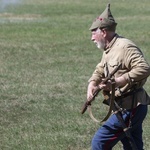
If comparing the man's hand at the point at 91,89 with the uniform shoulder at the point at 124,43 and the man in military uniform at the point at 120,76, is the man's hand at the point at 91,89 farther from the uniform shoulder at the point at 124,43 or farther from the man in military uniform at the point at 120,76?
the uniform shoulder at the point at 124,43

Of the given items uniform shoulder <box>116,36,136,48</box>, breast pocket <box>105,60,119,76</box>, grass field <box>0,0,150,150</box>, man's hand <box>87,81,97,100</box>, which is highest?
uniform shoulder <box>116,36,136,48</box>

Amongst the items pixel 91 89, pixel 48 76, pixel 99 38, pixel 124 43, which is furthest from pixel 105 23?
pixel 48 76

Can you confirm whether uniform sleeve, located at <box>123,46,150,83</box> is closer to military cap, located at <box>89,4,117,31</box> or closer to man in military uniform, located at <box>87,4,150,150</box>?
→ man in military uniform, located at <box>87,4,150,150</box>

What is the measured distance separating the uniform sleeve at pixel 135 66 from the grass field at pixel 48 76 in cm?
214

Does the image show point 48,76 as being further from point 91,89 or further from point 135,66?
point 135,66

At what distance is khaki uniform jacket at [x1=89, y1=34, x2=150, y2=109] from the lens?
18.8 feet

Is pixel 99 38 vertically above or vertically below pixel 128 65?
above

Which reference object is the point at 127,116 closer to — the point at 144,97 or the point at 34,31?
the point at 144,97

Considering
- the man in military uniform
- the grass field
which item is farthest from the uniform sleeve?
the grass field

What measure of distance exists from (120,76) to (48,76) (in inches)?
267

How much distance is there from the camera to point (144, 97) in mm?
6047

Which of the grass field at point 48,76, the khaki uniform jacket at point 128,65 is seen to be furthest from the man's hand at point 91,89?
the grass field at point 48,76

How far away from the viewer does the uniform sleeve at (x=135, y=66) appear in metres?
5.73

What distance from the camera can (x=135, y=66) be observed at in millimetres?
5754
